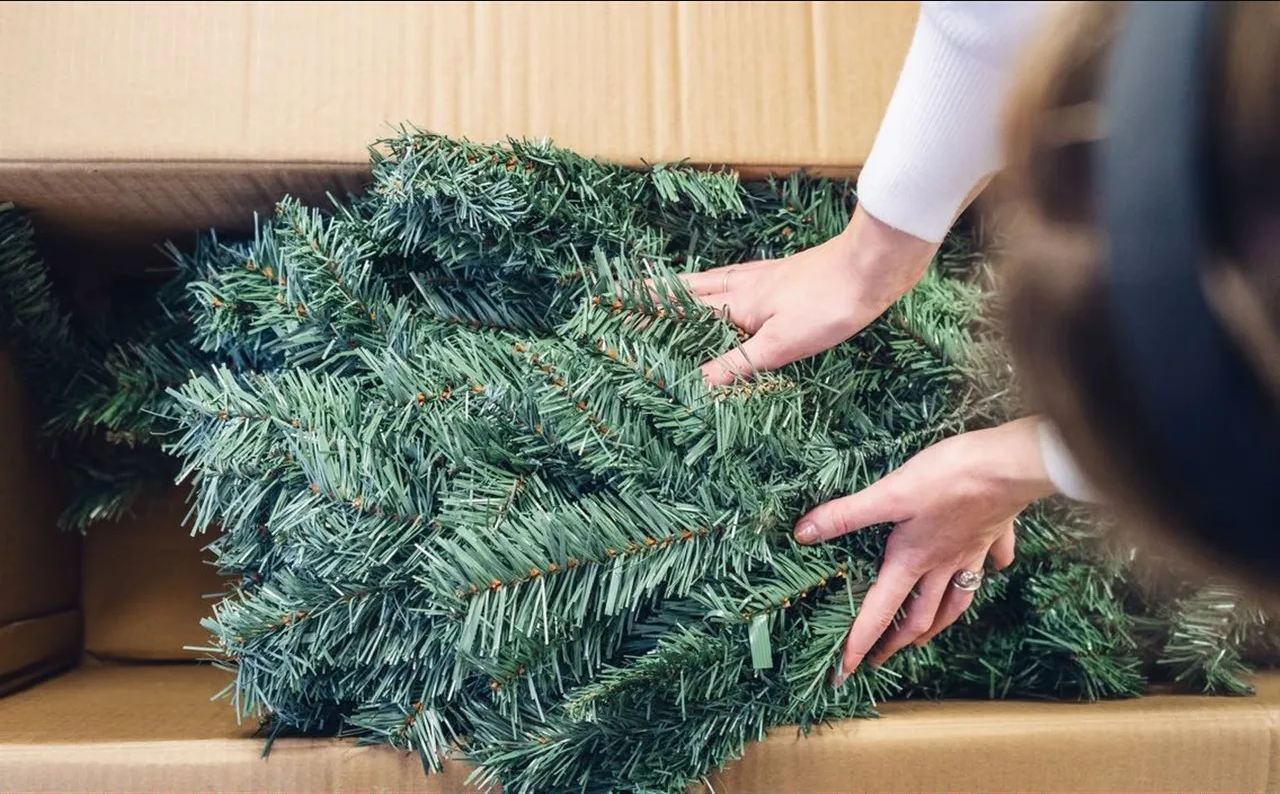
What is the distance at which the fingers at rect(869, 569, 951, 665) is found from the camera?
552mm

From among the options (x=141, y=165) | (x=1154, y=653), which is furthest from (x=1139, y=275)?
(x=141, y=165)

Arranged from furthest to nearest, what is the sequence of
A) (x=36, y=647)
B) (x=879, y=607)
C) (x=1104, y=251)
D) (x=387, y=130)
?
1. (x=36, y=647)
2. (x=387, y=130)
3. (x=879, y=607)
4. (x=1104, y=251)

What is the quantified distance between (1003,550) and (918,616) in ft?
0.25

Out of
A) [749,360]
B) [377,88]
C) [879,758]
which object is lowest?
[879,758]

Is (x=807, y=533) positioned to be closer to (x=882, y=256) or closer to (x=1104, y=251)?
(x=882, y=256)

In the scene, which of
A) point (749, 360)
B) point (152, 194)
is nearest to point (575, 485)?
point (749, 360)

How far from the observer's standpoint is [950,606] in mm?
572

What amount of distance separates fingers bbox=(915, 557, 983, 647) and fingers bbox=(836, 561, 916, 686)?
0.11 feet

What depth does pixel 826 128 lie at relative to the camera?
67 cm

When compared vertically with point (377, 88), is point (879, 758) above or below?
below

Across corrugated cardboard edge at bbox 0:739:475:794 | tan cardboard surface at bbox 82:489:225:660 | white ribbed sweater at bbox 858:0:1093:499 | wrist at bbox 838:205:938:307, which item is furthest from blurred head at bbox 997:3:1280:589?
tan cardboard surface at bbox 82:489:225:660

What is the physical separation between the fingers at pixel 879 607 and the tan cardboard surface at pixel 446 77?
1.04ft

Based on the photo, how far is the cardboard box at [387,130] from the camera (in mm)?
575

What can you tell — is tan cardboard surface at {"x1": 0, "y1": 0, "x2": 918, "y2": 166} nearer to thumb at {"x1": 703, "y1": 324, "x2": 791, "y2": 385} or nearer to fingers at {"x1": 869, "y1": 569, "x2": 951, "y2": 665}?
thumb at {"x1": 703, "y1": 324, "x2": 791, "y2": 385}
